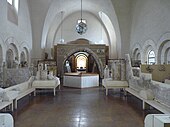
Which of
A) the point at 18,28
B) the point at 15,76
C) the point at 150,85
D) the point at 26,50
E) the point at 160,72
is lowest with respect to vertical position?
the point at 150,85

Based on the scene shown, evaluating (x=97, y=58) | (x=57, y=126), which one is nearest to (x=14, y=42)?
(x=97, y=58)

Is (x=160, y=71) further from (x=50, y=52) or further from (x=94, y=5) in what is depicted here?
(x=50, y=52)

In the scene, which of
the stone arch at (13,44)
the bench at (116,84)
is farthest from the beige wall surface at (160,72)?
the stone arch at (13,44)

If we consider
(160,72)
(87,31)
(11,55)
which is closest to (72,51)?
(87,31)

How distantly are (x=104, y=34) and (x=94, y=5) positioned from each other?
141 inches

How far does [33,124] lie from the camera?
4.75 m

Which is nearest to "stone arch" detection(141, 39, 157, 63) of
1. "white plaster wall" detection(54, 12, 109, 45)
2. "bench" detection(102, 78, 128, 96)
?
"bench" detection(102, 78, 128, 96)

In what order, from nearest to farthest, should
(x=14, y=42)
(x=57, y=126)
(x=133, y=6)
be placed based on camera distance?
1. (x=57, y=126)
2. (x=14, y=42)
3. (x=133, y=6)

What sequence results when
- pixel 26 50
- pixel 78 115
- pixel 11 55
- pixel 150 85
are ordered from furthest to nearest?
1. pixel 26 50
2. pixel 11 55
3. pixel 150 85
4. pixel 78 115

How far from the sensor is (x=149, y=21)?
12.0 meters

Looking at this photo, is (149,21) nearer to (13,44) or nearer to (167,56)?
(167,56)

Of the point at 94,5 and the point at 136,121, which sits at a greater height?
the point at 94,5

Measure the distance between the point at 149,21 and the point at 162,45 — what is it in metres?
1.91

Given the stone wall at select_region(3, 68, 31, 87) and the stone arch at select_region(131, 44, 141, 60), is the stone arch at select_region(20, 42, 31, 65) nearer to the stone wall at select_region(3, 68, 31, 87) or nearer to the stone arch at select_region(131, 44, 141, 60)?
the stone wall at select_region(3, 68, 31, 87)
